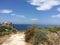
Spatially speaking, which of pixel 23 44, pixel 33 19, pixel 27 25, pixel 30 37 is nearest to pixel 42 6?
pixel 33 19

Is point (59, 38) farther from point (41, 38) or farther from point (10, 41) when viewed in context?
point (10, 41)

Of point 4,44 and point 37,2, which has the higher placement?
point 37,2

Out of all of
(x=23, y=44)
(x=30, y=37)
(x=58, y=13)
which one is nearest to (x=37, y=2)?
(x=58, y=13)

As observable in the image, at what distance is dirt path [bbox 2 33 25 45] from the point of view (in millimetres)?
3023

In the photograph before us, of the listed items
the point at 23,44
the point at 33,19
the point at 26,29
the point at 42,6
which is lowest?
the point at 23,44

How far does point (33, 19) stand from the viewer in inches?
121

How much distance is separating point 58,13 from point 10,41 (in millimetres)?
1260

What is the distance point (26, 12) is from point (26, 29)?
0.38 meters

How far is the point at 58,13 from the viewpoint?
313 cm

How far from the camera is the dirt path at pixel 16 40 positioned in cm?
302

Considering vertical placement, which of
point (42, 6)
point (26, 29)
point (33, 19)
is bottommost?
point (26, 29)

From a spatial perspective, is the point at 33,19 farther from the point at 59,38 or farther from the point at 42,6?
the point at 59,38

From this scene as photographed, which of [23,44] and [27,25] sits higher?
[27,25]

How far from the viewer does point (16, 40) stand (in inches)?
120
